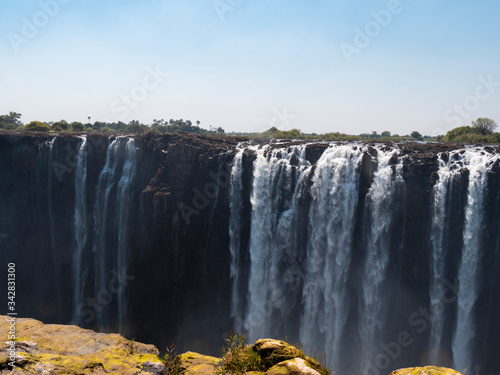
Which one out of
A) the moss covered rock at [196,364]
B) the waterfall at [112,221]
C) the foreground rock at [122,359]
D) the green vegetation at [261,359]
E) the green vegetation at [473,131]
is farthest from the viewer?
the green vegetation at [473,131]

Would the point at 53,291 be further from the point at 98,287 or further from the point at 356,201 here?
the point at 356,201

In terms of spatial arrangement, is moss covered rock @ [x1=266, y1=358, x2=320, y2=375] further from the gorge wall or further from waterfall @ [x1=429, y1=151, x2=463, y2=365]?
waterfall @ [x1=429, y1=151, x2=463, y2=365]

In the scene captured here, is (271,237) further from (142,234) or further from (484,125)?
(484,125)

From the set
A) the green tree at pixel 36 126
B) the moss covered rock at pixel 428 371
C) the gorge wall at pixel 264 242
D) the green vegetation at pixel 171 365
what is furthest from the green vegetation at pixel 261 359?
the green tree at pixel 36 126

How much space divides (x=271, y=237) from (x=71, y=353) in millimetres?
20777

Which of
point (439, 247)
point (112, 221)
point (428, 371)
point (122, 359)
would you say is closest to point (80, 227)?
point (112, 221)

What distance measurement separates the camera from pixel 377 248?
24844mm

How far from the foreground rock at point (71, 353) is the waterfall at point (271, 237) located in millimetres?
19386

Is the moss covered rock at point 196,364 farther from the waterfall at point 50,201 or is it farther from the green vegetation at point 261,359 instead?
the waterfall at point 50,201

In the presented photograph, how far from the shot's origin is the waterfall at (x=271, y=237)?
26.9 m

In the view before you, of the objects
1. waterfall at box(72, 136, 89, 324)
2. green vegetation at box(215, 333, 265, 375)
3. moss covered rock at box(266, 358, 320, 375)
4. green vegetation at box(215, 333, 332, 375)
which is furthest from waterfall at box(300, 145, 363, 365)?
waterfall at box(72, 136, 89, 324)

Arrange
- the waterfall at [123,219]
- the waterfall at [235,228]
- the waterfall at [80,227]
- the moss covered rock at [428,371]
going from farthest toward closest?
1. the waterfall at [80,227]
2. the waterfall at [123,219]
3. the waterfall at [235,228]
4. the moss covered rock at [428,371]

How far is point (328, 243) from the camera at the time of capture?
1017 inches

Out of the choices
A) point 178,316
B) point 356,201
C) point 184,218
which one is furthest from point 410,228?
point 178,316
